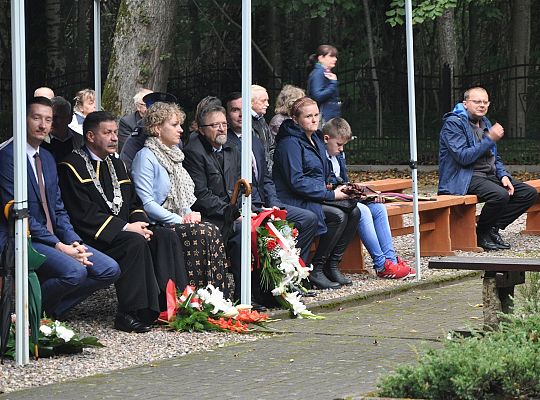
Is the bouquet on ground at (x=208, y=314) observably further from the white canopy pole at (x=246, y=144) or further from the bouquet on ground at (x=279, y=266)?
the bouquet on ground at (x=279, y=266)

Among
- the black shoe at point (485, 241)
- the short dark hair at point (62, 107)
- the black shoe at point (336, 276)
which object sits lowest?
the black shoe at point (336, 276)

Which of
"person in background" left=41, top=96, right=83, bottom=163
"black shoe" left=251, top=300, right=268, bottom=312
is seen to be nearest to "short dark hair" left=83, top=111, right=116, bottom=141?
"person in background" left=41, top=96, right=83, bottom=163

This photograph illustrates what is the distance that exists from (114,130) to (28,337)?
188 centimetres

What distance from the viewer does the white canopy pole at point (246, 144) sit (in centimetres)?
945

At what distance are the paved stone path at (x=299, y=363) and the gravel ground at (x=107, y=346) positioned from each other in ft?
0.59

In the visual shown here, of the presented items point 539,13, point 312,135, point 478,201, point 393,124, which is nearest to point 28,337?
point 312,135

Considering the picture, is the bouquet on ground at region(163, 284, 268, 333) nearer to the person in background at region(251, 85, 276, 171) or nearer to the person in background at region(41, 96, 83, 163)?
the person in background at region(41, 96, 83, 163)

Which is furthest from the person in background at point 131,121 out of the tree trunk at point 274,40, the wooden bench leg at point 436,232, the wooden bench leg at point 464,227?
the tree trunk at point 274,40

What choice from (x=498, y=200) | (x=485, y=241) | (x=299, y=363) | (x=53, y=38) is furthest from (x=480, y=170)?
(x=53, y=38)

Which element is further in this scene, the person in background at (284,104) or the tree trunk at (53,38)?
the tree trunk at (53,38)

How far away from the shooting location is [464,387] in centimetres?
590

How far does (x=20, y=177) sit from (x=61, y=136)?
216 cm

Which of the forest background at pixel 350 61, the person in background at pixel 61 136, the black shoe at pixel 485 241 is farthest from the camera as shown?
the forest background at pixel 350 61

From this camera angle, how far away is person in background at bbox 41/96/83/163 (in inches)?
368
